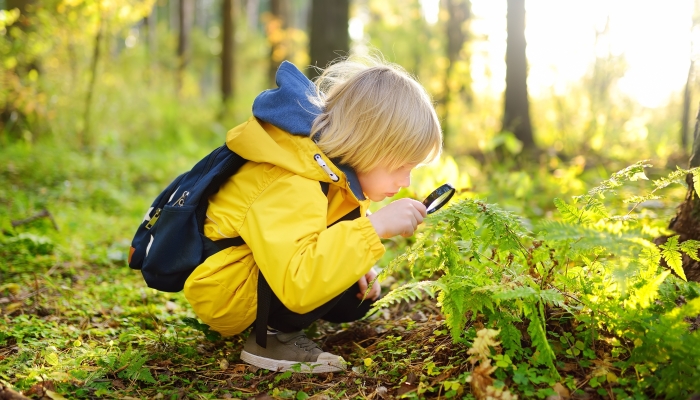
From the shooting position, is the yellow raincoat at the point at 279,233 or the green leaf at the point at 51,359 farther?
the green leaf at the point at 51,359

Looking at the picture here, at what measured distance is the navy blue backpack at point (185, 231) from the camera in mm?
2391

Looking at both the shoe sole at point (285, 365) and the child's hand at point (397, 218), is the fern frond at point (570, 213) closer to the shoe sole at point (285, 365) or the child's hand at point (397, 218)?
the child's hand at point (397, 218)

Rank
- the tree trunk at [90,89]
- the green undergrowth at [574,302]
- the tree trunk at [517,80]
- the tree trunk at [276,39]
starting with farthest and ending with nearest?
the tree trunk at [276,39]
the tree trunk at [517,80]
the tree trunk at [90,89]
the green undergrowth at [574,302]

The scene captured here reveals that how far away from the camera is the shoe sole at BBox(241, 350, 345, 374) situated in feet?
7.94

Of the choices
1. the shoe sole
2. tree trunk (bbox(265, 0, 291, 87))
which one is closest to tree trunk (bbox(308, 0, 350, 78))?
the shoe sole

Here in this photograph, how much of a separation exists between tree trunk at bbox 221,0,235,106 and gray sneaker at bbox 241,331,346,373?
12227 mm

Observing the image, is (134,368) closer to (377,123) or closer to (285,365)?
(285,365)

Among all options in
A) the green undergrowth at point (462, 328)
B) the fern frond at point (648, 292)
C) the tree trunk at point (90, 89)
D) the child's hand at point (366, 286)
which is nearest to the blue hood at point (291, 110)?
the green undergrowth at point (462, 328)

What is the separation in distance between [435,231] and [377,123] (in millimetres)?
524

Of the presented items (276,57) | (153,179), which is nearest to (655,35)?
(153,179)

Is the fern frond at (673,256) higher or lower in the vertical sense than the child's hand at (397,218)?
lower

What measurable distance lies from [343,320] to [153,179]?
5.42 metres

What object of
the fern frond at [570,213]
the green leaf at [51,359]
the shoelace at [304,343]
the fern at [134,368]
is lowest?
the shoelace at [304,343]

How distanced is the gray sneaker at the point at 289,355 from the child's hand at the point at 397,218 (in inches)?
25.4
